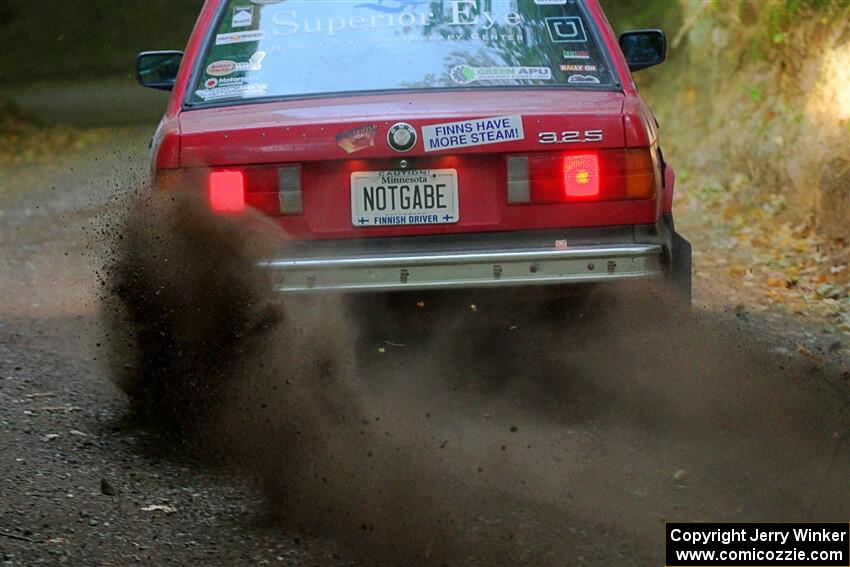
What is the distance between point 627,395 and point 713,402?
0.34m

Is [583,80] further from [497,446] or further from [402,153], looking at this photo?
[497,446]

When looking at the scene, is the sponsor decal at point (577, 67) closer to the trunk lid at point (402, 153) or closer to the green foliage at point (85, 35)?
the trunk lid at point (402, 153)

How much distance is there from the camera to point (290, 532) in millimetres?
4031

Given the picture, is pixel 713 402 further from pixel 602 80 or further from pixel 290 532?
pixel 290 532

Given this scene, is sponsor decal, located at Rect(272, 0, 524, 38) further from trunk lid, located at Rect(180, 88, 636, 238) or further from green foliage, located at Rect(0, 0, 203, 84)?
green foliage, located at Rect(0, 0, 203, 84)

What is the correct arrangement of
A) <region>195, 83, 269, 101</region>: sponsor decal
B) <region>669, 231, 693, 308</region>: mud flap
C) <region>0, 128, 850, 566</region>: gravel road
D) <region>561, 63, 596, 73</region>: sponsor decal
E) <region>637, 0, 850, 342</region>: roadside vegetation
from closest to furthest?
<region>0, 128, 850, 566</region>: gravel road
<region>669, 231, 693, 308</region>: mud flap
<region>195, 83, 269, 101</region>: sponsor decal
<region>561, 63, 596, 73</region>: sponsor decal
<region>637, 0, 850, 342</region>: roadside vegetation

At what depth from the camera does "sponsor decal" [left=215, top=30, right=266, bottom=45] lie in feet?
19.3

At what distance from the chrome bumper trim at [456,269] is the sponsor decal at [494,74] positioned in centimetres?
91

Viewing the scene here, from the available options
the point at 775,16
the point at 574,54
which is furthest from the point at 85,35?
the point at 574,54

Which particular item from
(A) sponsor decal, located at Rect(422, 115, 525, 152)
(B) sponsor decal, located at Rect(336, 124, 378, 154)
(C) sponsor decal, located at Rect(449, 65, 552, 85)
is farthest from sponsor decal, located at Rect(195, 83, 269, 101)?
(A) sponsor decal, located at Rect(422, 115, 525, 152)

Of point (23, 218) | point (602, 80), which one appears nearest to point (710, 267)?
point (602, 80)

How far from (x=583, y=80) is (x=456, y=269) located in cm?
116

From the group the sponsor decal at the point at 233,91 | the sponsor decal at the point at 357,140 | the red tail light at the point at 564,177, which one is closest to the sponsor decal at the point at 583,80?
the red tail light at the point at 564,177

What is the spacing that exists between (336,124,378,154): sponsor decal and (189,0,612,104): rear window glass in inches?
20.1
